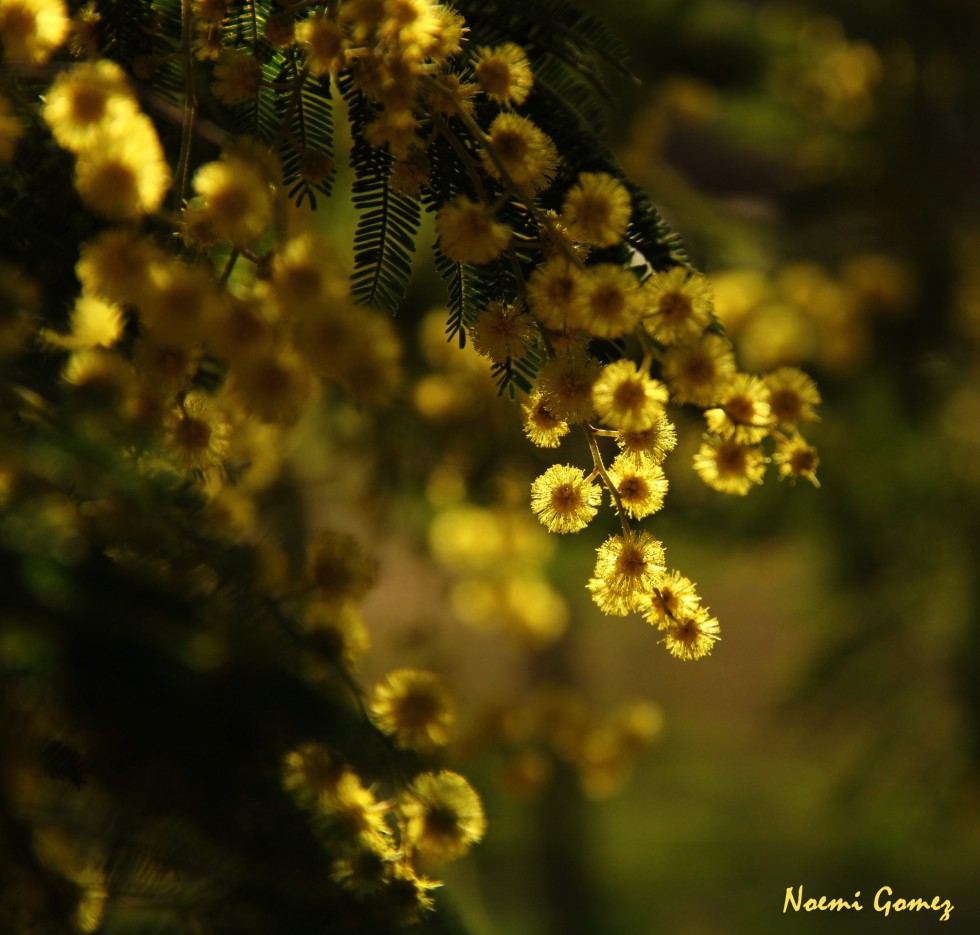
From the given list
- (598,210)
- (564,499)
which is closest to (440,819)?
(564,499)

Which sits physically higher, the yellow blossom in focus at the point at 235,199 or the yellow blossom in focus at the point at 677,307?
the yellow blossom in focus at the point at 677,307

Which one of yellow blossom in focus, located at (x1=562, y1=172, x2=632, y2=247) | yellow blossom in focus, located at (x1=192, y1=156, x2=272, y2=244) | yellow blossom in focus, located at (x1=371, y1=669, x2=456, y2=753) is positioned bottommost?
yellow blossom in focus, located at (x1=371, y1=669, x2=456, y2=753)

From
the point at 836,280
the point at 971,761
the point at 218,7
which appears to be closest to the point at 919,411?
the point at 836,280

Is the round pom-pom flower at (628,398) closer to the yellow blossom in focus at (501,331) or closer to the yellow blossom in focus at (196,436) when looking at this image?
the yellow blossom in focus at (501,331)

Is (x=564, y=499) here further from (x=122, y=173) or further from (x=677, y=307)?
(x=122, y=173)

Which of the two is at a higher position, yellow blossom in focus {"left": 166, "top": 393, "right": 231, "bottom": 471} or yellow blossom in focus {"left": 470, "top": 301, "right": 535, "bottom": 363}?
yellow blossom in focus {"left": 470, "top": 301, "right": 535, "bottom": 363}

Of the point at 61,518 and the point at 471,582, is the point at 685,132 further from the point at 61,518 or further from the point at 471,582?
the point at 61,518

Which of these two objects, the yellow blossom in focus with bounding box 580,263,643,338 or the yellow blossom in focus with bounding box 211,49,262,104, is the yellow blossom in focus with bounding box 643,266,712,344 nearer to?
the yellow blossom in focus with bounding box 580,263,643,338

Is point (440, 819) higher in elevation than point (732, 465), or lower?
lower

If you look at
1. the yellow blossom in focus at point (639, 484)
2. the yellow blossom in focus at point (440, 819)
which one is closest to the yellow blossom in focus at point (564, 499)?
the yellow blossom in focus at point (639, 484)

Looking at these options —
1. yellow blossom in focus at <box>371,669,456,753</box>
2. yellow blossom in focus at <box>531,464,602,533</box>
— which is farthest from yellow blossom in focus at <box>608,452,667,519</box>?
yellow blossom in focus at <box>371,669,456,753</box>

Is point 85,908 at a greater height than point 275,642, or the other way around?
point 275,642
